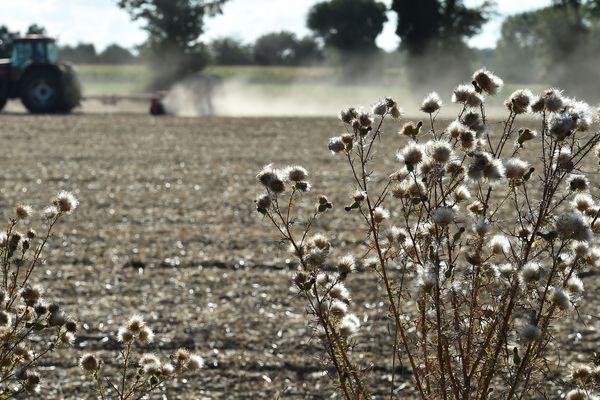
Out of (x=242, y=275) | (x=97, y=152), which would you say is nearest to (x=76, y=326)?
(x=242, y=275)

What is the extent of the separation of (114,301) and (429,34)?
47.0 m

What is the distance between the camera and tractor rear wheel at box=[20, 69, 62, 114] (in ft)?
103

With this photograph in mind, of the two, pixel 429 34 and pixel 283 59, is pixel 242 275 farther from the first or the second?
pixel 283 59

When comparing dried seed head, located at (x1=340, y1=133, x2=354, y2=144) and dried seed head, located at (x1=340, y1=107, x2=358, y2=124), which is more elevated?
dried seed head, located at (x1=340, y1=107, x2=358, y2=124)

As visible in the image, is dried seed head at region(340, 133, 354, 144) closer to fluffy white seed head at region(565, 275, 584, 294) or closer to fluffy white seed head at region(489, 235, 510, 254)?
fluffy white seed head at region(489, 235, 510, 254)

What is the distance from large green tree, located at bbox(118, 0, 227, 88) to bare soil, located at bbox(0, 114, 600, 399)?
133 ft

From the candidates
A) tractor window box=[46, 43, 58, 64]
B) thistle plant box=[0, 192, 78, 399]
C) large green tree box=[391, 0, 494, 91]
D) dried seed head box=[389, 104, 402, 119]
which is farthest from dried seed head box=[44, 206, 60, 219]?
large green tree box=[391, 0, 494, 91]

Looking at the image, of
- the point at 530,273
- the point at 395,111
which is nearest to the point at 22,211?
the point at 395,111

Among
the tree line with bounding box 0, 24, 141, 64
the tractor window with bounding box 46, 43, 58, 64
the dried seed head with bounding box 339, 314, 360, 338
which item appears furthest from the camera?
the tree line with bounding box 0, 24, 141, 64

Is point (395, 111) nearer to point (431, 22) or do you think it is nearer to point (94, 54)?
point (431, 22)

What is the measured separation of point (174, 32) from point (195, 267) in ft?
177

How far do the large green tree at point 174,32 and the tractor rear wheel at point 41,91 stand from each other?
94.9 feet

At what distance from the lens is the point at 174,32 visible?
202 feet

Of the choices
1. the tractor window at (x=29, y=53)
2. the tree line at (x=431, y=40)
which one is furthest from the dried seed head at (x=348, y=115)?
the tree line at (x=431, y=40)
